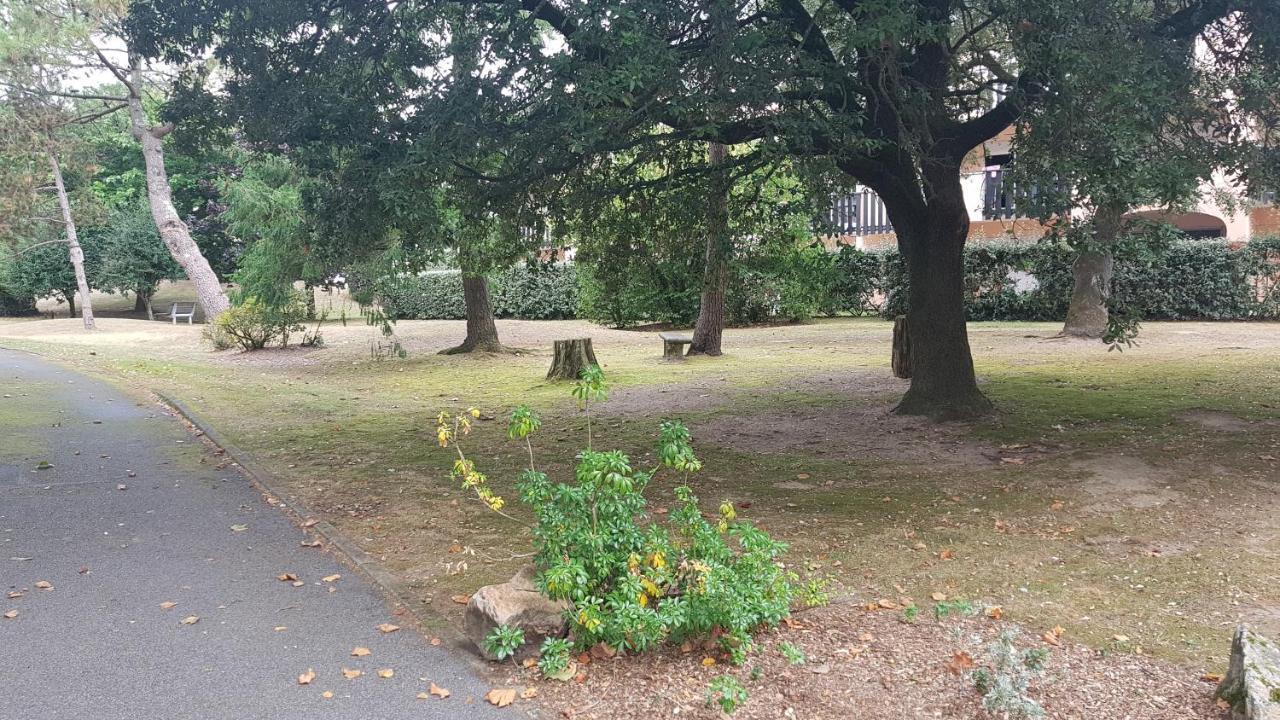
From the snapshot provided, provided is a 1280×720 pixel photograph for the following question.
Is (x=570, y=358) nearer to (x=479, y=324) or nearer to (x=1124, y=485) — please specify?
(x=479, y=324)

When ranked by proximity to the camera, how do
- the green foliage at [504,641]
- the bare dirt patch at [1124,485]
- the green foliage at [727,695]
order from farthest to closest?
the bare dirt patch at [1124,485]
the green foliage at [504,641]
the green foliage at [727,695]

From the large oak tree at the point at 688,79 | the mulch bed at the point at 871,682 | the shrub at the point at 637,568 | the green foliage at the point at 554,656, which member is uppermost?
the large oak tree at the point at 688,79

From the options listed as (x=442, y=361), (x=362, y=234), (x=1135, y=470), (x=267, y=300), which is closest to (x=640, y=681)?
(x=1135, y=470)

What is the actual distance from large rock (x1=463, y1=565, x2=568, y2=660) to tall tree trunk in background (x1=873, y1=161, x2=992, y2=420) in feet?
20.5

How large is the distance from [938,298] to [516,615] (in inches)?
258

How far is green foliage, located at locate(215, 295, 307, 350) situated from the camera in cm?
2052

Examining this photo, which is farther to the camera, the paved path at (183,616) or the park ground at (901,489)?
the park ground at (901,489)

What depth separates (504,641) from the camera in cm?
392

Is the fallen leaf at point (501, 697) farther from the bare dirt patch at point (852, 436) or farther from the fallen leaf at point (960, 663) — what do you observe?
the bare dirt patch at point (852, 436)

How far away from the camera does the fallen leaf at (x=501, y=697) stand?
3.62 m

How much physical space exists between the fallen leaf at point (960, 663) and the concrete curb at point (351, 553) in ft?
6.65

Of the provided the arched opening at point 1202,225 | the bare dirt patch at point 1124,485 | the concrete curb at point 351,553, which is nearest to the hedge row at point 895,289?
the arched opening at point 1202,225

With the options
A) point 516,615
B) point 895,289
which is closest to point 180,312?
point 895,289

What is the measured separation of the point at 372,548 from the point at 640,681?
106 inches
